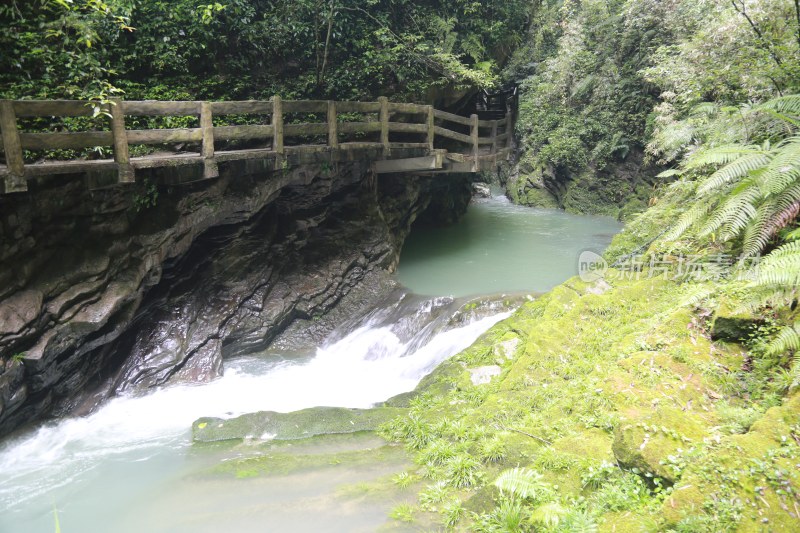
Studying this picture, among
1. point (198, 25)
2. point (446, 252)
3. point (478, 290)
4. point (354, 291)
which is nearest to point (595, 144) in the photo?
point (446, 252)

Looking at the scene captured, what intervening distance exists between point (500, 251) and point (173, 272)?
9633 mm

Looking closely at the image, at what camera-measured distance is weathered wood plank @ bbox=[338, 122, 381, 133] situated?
34.4 feet

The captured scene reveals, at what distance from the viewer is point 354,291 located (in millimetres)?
12648

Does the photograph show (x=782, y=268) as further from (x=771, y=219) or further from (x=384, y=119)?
(x=384, y=119)

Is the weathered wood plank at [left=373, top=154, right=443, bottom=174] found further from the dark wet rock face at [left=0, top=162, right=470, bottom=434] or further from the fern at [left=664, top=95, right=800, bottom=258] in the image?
the fern at [left=664, top=95, right=800, bottom=258]

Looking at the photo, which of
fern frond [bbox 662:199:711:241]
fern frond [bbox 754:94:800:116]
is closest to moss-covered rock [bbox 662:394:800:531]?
fern frond [bbox 662:199:711:241]

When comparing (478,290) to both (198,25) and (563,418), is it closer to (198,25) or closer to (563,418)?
(563,418)

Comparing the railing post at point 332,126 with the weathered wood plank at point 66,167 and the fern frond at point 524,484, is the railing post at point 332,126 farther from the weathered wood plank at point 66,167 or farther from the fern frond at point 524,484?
the fern frond at point 524,484

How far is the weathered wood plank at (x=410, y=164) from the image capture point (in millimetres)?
12258

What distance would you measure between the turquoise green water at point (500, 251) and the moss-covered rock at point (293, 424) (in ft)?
17.5

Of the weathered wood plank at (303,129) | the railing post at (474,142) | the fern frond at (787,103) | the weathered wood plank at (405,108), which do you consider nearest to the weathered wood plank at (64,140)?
the weathered wood plank at (303,129)

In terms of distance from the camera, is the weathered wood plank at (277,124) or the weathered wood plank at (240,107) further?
the weathered wood plank at (277,124)

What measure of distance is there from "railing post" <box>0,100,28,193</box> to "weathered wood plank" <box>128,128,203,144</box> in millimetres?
1347

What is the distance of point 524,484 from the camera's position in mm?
3963
